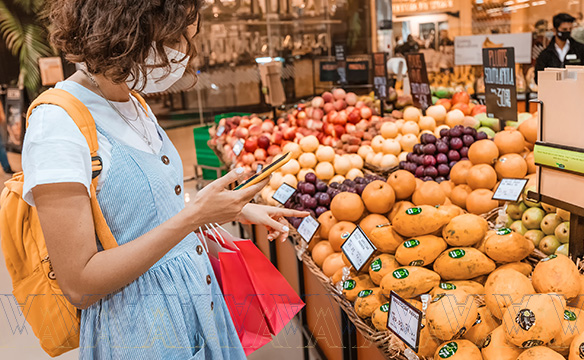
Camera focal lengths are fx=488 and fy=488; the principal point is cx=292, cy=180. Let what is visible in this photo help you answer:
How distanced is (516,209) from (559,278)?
92 cm

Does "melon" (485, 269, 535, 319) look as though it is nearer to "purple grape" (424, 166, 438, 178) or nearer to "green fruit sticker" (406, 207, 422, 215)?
"green fruit sticker" (406, 207, 422, 215)

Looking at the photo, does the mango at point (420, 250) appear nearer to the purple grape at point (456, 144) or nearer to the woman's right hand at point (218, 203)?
the woman's right hand at point (218, 203)

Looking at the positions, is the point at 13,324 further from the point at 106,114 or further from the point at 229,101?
the point at 229,101

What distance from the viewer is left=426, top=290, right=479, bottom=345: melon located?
137cm

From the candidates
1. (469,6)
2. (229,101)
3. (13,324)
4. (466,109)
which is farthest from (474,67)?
(13,324)

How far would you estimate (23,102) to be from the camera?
821 centimetres

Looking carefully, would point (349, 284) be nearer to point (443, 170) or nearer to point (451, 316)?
point (451, 316)

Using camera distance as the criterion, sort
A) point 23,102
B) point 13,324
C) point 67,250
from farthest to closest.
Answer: point 23,102, point 13,324, point 67,250

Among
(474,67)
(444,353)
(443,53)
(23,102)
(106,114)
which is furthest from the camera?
(23,102)

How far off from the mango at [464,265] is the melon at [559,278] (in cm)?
26

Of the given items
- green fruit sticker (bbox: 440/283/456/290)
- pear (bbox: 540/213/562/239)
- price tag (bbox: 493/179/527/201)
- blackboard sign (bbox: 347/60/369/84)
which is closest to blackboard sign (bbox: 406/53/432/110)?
blackboard sign (bbox: 347/60/369/84)

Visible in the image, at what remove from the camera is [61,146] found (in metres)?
0.98

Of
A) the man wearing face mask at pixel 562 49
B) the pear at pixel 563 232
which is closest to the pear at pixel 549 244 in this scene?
the pear at pixel 563 232

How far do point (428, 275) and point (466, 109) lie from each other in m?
2.63
